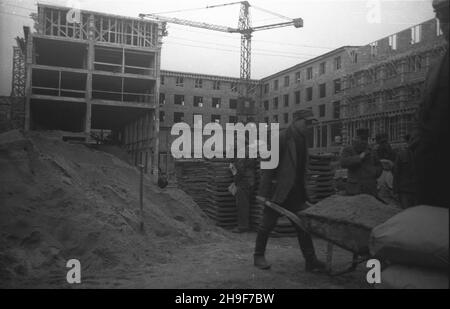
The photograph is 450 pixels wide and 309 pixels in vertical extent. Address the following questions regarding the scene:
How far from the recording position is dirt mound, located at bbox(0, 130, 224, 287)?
5234 mm

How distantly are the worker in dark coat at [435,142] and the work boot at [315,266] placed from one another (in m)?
2.20

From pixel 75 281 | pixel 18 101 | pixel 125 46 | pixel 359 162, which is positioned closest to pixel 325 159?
pixel 359 162

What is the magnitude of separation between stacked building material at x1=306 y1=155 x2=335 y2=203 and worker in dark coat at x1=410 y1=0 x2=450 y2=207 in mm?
6437

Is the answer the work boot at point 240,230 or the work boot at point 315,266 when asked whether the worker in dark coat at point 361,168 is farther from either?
the work boot at point 240,230

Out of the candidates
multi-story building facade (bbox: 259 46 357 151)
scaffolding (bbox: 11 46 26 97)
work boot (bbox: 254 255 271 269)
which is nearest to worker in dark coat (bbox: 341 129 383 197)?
work boot (bbox: 254 255 271 269)

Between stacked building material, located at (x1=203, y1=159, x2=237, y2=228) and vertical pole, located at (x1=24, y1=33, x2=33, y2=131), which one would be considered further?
vertical pole, located at (x1=24, y1=33, x2=33, y2=131)

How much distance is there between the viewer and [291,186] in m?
5.09

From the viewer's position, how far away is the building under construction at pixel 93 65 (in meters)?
23.3

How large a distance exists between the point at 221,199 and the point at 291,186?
5.44 m

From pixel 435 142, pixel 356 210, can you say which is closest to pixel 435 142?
pixel 435 142

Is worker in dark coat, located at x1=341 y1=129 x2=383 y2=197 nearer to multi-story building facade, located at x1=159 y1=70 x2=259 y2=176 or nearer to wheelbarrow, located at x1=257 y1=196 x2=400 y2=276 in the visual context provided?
wheelbarrow, located at x1=257 y1=196 x2=400 y2=276

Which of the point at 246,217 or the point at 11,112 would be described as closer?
the point at 246,217

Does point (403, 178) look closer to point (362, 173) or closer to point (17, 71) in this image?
point (362, 173)

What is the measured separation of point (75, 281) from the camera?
15.5 feet
